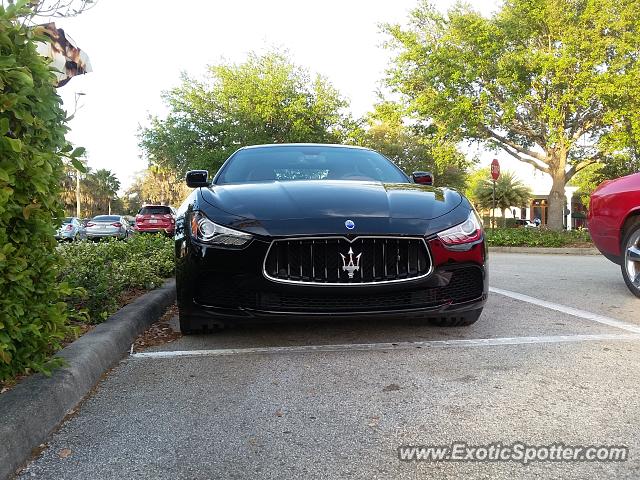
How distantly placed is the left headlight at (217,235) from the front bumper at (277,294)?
47mm

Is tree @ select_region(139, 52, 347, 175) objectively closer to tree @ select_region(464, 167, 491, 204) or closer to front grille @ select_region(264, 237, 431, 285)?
tree @ select_region(464, 167, 491, 204)

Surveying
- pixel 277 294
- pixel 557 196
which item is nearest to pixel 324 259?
pixel 277 294

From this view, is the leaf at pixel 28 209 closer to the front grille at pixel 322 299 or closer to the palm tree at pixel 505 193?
the front grille at pixel 322 299

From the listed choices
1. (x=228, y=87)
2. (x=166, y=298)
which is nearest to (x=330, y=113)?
(x=228, y=87)

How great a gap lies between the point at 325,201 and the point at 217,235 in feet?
2.43

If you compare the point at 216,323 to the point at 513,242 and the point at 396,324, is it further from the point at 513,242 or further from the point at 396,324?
the point at 513,242

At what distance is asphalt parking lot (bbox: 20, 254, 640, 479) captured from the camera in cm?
209

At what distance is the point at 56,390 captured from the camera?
2.55 m

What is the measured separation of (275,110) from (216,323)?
76.3 feet

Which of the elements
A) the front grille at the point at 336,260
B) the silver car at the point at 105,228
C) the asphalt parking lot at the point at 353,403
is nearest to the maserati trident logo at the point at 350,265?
the front grille at the point at 336,260

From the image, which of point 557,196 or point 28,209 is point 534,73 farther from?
point 28,209

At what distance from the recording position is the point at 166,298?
5371 millimetres

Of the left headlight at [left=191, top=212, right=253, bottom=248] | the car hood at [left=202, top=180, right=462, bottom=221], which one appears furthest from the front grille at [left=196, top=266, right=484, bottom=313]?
the car hood at [left=202, top=180, right=462, bottom=221]

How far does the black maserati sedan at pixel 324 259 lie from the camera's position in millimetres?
3467
